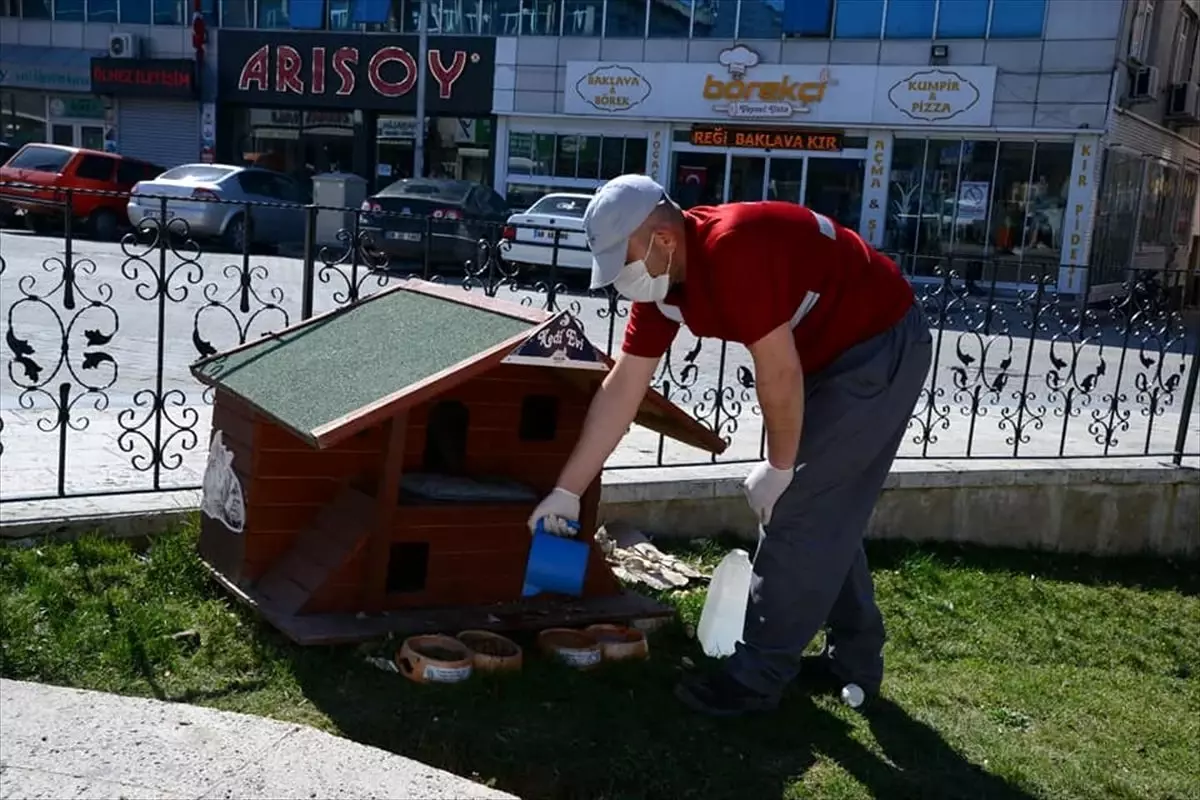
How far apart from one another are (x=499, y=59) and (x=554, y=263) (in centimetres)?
2206

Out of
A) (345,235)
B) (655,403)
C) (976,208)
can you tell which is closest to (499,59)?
(976,208)

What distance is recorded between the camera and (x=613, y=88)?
82.0 feet

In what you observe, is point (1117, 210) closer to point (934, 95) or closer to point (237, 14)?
point (934, 95)

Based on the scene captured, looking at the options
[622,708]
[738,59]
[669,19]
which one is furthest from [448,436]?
[669,19]

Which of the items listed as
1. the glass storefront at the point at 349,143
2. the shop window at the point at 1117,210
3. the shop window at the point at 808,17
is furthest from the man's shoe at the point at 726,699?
the glass storefront at the point at 349,143

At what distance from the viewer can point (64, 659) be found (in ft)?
11.6

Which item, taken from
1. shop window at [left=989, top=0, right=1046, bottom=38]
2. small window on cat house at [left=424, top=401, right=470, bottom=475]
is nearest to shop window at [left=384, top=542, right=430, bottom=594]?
small window on cat house at [left=424, top=401, right=470, bottom=475]

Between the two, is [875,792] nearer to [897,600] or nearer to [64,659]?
[897,600]

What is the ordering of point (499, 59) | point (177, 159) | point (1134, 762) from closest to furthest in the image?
point (1134, 762) < point (499, 59) < point (177, 159)

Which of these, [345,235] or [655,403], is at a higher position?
[345,235]

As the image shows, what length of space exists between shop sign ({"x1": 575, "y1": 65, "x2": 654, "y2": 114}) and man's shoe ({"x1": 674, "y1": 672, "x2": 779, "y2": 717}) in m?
22.2

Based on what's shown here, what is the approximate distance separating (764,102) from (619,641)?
21138mm

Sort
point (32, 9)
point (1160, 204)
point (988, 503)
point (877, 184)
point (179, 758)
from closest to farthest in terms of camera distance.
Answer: point (179, 758) < point (988, 503) < point (877, 184) < point (1160, 204) < point (32, 9)

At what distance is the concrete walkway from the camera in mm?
2920
